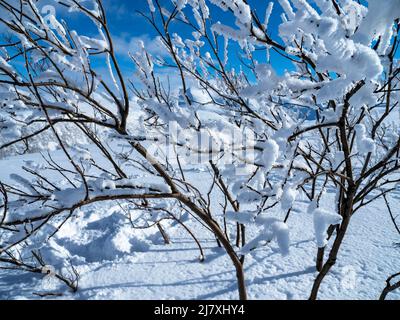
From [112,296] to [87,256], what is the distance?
1.31 metres

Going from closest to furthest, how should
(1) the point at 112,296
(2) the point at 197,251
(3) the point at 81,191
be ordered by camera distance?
(3) the point at 81,191, (1) the point at 112,296, (2) the point at 197,251

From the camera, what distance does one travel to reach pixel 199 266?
343 centimetres

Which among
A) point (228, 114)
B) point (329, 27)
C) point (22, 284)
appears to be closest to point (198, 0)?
point (228, 114)

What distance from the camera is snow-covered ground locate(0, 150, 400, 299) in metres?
2.88

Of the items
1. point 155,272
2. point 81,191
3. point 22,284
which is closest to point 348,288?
point 155,272

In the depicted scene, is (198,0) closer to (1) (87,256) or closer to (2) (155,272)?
(2) (155,272)

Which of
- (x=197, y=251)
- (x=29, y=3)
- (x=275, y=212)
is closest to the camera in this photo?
(x=29, y=3)

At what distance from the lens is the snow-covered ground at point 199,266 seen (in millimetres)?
2883

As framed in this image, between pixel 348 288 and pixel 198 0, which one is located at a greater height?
pixel 198 0

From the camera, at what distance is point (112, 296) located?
295cm
